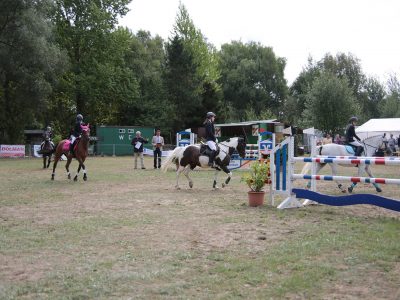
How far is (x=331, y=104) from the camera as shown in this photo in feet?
143

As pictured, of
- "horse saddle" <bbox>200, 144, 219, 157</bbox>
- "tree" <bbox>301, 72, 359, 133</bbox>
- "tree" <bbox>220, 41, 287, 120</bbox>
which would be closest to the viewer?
"horse saddle" <bbox>200, 144, 219, 157</bbox>

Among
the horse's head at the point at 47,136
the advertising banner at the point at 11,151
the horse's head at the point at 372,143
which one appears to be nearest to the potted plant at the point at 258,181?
the horse's head at the point at 372,143

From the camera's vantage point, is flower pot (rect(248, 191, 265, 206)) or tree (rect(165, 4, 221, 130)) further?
tree (rect(165, 4, 221, 130))

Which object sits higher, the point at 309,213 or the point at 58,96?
the point at 58,96

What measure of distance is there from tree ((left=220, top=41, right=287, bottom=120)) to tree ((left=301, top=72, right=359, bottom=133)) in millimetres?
18549

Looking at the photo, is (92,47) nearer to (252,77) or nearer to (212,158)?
(252,77)

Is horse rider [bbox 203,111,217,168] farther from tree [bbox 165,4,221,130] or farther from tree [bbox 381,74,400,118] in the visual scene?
tree [bbox 381,74,400,118]

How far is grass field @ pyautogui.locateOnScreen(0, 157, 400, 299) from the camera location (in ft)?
14.5

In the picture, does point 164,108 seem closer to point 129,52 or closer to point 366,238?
point 129,52

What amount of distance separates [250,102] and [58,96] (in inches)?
1100

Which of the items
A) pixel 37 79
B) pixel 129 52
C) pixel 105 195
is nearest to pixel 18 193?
pixel 105 195

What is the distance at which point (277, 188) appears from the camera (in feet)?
33.1

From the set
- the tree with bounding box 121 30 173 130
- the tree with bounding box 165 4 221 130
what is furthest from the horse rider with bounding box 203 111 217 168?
the tree with bounding box 121 30 173 130

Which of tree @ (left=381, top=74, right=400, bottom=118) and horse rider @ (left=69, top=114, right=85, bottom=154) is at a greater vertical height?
tree @ (left=381, top=74, right=400, bottom=118)
